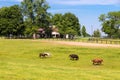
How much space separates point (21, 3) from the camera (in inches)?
5950

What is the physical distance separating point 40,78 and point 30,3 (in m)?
131

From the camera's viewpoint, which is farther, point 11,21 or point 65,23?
point 65,23

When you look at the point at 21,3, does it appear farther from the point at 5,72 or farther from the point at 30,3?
the point at 5,72

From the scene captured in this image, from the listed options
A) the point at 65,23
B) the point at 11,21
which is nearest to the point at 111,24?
the point at 65,23

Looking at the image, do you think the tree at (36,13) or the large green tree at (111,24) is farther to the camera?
the large green tree at (111,24)

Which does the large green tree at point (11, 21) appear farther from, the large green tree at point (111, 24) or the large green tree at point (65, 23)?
the large green tree at point (111, 24)

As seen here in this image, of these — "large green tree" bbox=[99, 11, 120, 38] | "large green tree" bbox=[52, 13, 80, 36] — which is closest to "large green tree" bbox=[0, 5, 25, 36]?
"large green tree" bbox=[52, 13, 80, 36]

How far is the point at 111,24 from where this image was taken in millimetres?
175625

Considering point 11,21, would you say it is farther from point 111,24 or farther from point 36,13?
point 111,24

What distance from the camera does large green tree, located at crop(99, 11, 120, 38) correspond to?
173 meters

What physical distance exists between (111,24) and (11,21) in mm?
50940

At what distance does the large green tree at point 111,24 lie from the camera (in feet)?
567


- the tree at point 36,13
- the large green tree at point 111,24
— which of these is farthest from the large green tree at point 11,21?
the large green tree at point 111,24

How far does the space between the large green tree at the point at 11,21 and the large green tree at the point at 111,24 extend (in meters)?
43.8
